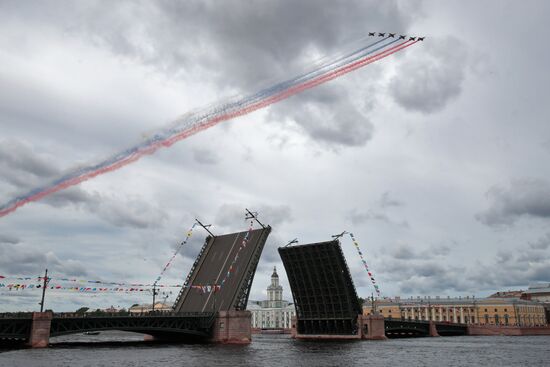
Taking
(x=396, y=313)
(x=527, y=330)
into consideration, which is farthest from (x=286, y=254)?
(x=396, y=313)

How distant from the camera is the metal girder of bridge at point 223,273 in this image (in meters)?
58.6

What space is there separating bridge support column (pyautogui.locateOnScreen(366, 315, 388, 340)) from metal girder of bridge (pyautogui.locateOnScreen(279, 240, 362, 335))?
1721mm

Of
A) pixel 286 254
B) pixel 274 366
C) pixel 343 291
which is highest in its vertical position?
pixel 286 254

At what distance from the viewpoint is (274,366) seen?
3534 centimetres

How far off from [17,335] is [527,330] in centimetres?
8051

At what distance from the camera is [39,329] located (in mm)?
47750

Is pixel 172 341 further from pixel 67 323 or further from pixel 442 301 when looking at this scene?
pixel 442 301

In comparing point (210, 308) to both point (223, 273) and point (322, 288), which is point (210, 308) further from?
point (322, 288)

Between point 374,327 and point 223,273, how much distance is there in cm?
2254

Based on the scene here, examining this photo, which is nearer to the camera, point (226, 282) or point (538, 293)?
point (226, 282)

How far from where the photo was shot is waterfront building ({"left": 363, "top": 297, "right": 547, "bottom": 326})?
11162 cm

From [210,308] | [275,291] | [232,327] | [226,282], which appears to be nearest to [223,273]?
[226,282]

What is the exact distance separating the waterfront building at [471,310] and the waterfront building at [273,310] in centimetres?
2319

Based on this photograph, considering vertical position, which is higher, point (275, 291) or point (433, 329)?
point (275, 291)
